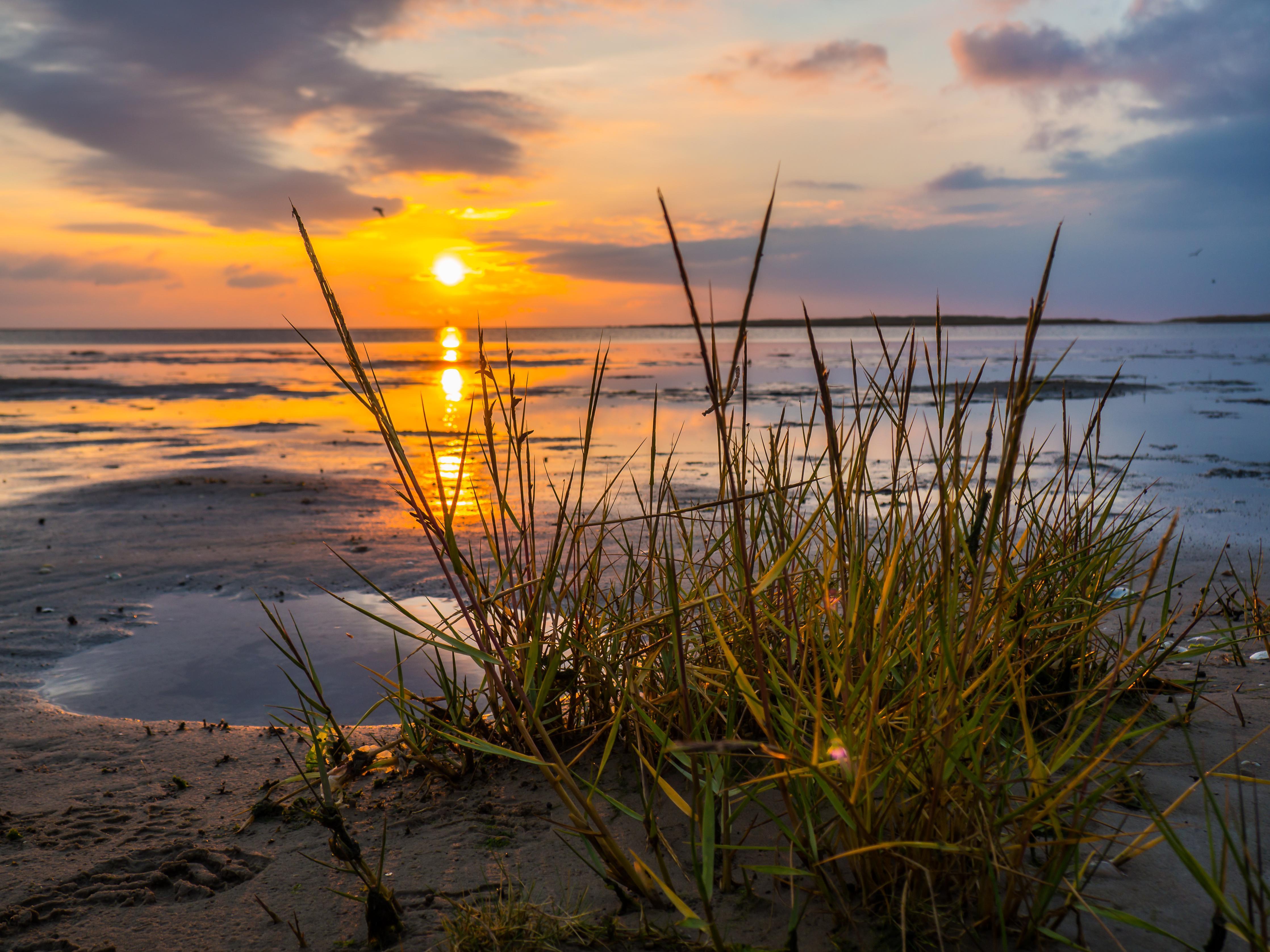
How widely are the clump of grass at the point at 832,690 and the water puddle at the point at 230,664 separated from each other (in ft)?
3.01

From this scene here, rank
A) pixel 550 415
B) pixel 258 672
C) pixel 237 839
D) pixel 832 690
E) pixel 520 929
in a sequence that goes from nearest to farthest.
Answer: pixel 520 929
pixel 832 690
pixel 237 839
pixel 258 672
pixel 550 415

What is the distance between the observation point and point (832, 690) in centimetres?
151

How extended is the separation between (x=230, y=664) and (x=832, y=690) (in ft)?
9.20

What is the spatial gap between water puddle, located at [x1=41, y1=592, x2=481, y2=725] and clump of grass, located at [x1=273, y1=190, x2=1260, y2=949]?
92cm

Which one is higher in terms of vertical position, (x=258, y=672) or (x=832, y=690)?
(x=832, y=690)

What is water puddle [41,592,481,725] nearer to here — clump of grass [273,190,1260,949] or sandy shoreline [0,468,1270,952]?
sandy shoreline [0,468,1270,952]

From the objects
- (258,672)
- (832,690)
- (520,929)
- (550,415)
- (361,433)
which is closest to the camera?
(520,929)

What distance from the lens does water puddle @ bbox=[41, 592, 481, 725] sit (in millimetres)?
2898

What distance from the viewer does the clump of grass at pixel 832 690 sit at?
1145 millimetres

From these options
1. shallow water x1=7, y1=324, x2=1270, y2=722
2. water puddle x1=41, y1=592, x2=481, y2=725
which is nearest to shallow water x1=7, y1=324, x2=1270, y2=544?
shallow water x1=7, y1=324, x2=1270, y2=722

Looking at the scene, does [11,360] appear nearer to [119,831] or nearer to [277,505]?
[277,505]

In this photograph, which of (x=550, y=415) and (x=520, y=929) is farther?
(x=550, y=415)

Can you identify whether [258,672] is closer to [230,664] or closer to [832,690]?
[230,664]

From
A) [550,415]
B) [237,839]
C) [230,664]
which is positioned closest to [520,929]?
[237,839]
